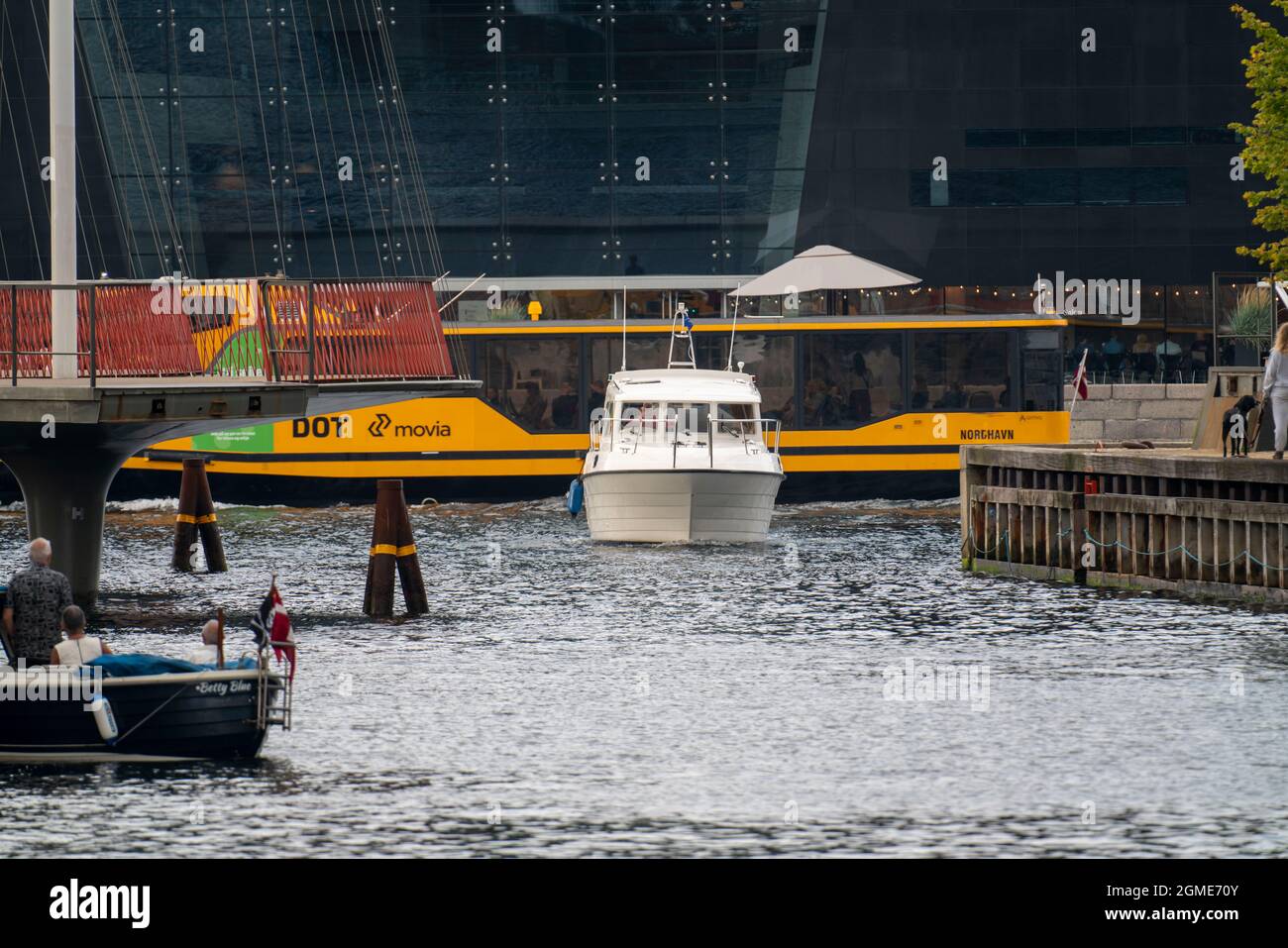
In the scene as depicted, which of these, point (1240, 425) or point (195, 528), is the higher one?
point (1240, 425)

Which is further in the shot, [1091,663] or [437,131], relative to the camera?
[437,131]

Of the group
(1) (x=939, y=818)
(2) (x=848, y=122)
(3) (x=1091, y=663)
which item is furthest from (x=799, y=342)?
(1) (x=939, y=818)

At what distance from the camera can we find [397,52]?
59.4m

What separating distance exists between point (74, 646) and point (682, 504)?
65.3 ft

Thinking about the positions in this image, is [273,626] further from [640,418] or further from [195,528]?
[640,418]

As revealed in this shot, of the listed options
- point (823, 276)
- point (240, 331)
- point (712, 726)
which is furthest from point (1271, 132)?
point (712, 726)

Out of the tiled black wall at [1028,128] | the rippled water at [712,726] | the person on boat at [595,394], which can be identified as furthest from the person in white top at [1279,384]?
the tiled black wall at [1028,128]

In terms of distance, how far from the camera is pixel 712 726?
839 inches

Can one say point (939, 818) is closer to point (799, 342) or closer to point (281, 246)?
point (799, 342)

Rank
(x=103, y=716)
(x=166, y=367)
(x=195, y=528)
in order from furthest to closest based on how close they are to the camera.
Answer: (x=195, y=528) < (x=166, y=367) < (x=103, y=716)

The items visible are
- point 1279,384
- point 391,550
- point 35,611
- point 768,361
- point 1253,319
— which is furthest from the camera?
point 768,361

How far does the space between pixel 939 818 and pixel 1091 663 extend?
8336mm
